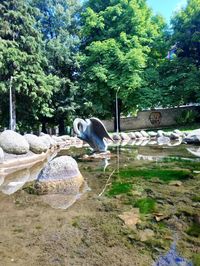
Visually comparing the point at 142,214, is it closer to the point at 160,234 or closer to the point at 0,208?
the point at 160,234

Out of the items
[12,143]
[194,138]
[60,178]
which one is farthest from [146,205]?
[194,138]

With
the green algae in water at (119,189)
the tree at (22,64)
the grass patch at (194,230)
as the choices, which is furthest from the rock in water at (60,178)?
the tree at (22,64)

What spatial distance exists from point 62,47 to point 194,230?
18.2m

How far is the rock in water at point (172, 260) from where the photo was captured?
99.9 inches

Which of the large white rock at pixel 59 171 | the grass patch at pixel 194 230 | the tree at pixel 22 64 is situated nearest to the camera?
the grass patch at pixel 194 230

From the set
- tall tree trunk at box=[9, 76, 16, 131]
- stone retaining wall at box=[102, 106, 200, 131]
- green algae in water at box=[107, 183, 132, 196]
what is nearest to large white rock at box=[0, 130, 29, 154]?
green algae in water at box=[107, 183, 132, 196]

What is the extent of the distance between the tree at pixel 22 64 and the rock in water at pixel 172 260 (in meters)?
14.9

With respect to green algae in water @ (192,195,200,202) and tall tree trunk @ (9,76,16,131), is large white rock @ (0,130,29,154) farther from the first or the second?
tall tree trunk @ (9,76,16,131)

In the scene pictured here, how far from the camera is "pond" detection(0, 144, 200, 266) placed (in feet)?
9.03

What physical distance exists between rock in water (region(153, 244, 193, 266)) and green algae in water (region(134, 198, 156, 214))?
1.18 m

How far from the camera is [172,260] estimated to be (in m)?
2.61

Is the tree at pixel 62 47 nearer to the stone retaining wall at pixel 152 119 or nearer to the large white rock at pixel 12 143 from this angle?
the stone retaining wall at pixel 152 119

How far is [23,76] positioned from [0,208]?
43.1ft

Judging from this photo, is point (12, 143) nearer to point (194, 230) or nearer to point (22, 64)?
point (194, 230)
